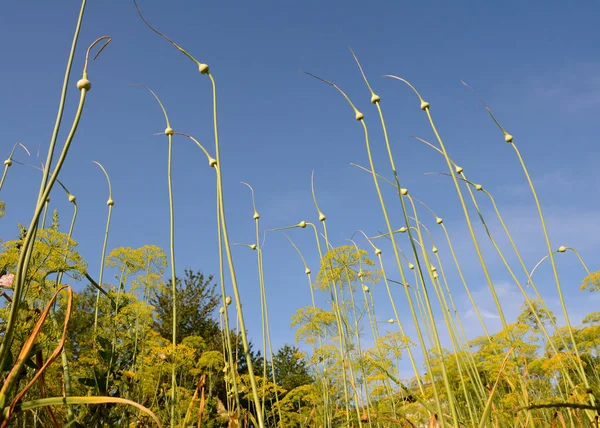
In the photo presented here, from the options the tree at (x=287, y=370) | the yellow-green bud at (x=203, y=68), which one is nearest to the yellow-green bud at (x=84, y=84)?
the yellow-green bud at (x=203, y=68)

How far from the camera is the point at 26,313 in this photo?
235 cm

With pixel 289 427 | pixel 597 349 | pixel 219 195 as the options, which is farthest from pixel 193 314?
pixel 219 195

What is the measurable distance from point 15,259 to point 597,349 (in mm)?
15398

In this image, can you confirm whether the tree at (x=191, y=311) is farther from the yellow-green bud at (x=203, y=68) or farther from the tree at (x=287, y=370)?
the yellow-green bud at (x=203, y=68)

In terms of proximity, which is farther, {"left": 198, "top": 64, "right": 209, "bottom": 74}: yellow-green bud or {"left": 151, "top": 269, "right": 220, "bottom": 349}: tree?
{"left": 151, "top": 269, "right": 220, "bottom": 349}: tree

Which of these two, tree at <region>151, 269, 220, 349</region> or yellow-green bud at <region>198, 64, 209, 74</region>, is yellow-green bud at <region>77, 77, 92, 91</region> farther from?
tree at <region>151, 269, 220, 349</region>

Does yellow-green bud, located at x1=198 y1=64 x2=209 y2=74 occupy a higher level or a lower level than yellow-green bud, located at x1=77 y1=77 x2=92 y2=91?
higher

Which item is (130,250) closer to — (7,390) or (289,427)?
(7,390)

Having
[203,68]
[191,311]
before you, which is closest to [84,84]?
[203,68]

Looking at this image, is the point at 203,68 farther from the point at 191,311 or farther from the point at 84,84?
the point at 191,311

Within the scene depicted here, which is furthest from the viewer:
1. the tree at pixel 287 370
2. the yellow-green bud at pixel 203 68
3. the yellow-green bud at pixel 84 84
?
the tree at pixel 287 370

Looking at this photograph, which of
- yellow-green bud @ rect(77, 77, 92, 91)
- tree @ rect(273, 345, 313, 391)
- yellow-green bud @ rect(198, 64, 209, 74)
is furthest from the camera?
tree @ rect(273, 345, 313, 391)

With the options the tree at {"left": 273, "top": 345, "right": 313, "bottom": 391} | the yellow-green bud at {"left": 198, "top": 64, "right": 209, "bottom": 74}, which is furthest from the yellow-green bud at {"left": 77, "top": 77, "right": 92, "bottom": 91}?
the tree at {"left": 273, "top": 345, "right": 313, "bottom": 391}

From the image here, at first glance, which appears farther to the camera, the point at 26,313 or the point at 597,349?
the point at 597,349
